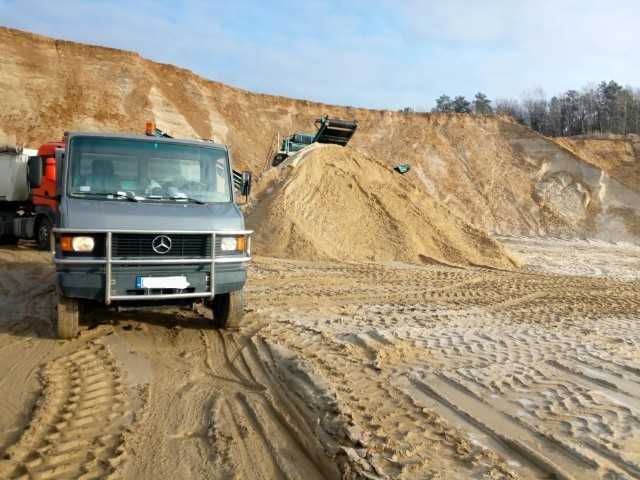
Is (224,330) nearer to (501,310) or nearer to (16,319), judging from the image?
(16,319)

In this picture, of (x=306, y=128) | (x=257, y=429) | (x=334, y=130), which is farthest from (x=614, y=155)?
(x=257, y=429)

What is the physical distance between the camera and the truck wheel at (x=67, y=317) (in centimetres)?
598

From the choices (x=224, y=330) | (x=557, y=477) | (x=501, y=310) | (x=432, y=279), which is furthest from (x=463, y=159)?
(x=557, y=477)

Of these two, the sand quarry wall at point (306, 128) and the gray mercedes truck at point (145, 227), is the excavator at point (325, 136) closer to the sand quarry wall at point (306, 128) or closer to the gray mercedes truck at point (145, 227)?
the sand quarry wall at point (306, 128)

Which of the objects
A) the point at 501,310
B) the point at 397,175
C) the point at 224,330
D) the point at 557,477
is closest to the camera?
the point at 557,477

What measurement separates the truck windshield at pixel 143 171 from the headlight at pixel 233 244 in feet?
Result: 2.15

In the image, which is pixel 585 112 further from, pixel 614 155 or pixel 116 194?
pixel 116 194

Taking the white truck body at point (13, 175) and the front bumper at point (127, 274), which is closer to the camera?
the front bumper at point (127, 274)

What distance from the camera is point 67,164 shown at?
619 centimetres

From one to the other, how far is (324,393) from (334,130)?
17.6 meters

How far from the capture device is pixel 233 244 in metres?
6.22

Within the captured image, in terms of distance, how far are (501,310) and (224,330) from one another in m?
4.66

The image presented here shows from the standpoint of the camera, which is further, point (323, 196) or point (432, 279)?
point (323, 196)

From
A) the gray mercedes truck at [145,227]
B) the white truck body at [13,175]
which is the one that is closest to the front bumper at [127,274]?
the gray mercedes truck at [145,227]
